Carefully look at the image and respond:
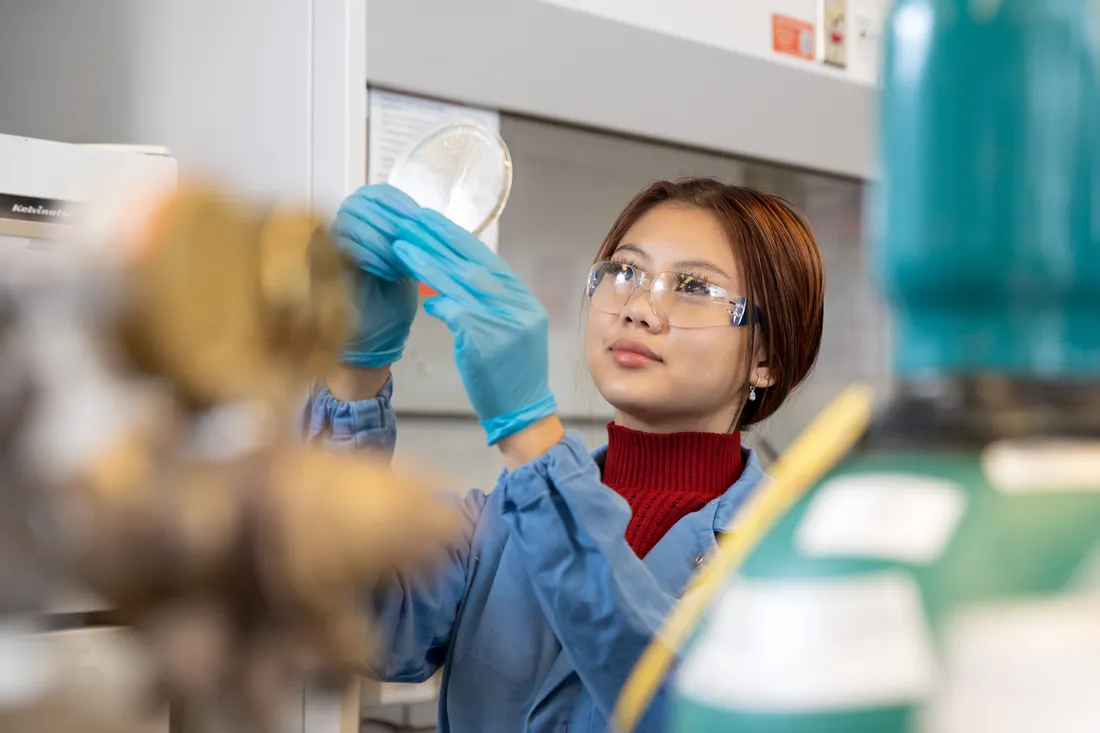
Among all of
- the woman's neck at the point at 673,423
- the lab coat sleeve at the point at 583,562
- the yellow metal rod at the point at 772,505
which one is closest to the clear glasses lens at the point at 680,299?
the woman's neck at the point at 673,423

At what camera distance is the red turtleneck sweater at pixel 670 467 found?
157 cm

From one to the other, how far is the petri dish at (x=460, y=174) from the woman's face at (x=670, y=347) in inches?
12.3

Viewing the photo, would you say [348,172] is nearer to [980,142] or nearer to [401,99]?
[401,99]

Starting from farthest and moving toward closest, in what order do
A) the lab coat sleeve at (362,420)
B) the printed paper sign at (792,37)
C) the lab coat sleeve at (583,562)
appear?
Answer: the printed paper sign at (792,37) → the lab coat sleeve at (362,420) → the lab coat sleeve at (583,562)

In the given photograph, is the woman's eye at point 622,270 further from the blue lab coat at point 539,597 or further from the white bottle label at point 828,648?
the white bottle label at point 828,648

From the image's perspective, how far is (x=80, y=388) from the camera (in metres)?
0.17

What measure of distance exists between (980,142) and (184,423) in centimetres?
17

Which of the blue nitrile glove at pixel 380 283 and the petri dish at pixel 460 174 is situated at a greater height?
the petri dish at pixel 460 174

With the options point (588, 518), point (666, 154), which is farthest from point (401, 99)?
point (588, 518)

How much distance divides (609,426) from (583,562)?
622 mm

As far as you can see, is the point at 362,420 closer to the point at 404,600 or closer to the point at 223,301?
the point at 404,600

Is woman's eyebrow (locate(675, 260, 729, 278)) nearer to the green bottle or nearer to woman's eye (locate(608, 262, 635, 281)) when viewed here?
woman's eye (locate(608, 262, 635, 281))

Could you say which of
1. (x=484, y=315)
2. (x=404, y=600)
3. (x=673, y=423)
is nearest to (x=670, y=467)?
(x=673, y=423)

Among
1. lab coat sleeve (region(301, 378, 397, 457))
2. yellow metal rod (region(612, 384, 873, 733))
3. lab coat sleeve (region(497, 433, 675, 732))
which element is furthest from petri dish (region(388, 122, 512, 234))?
yellow metal rod (region(612, 384, 873, 733))
